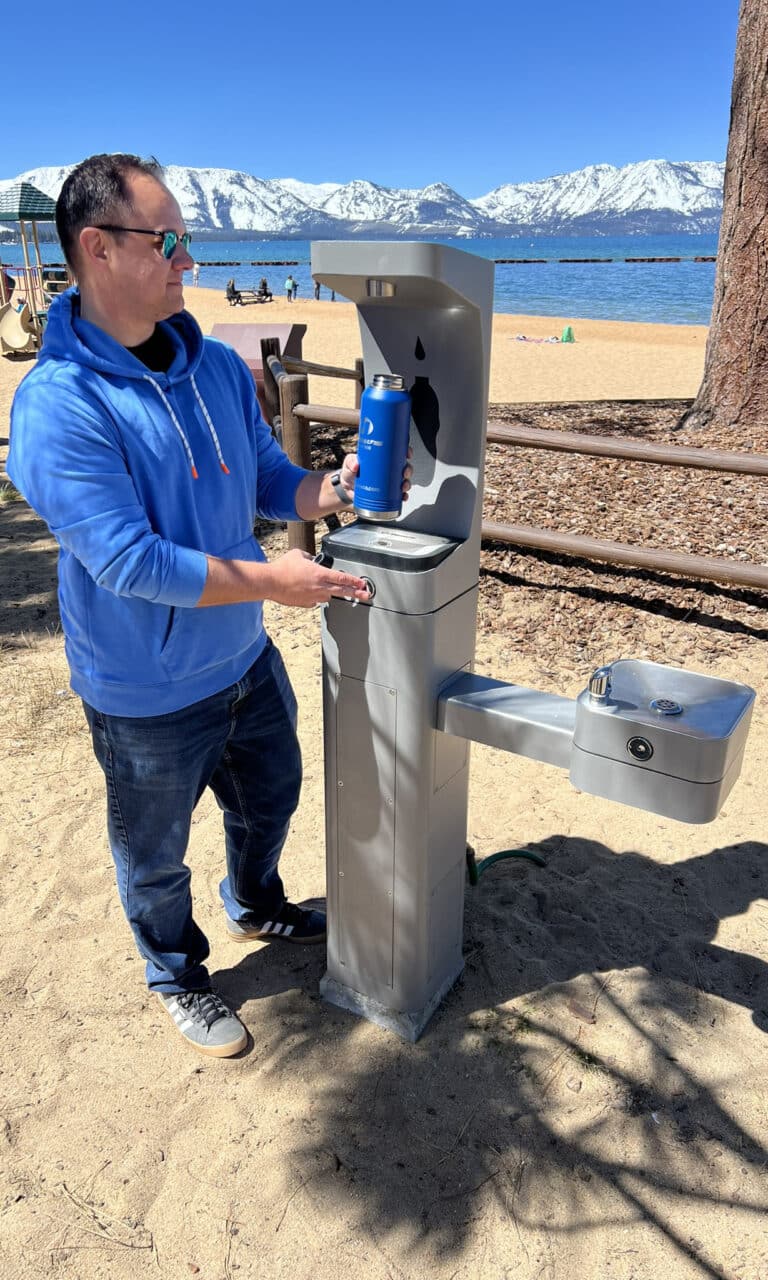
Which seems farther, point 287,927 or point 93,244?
point 287,927

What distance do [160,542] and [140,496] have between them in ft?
0.49

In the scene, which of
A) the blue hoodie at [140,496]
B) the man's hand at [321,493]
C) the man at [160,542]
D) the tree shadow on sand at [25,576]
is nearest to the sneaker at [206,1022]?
the man at [160,542]

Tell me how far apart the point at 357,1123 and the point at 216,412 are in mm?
1630

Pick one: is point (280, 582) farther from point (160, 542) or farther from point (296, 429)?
point (296, 429)

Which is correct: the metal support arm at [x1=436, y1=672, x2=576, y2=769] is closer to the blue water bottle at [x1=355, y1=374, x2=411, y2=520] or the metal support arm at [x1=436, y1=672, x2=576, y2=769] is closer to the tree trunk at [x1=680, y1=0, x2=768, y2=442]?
the blue water bottle at [x1=355, y1=374, x2=411, y2=520]

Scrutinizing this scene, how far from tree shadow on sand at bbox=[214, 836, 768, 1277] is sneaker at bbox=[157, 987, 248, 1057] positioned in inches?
3.2

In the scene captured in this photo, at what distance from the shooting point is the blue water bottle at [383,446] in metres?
1.72

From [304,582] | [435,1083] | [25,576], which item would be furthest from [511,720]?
[25,576]

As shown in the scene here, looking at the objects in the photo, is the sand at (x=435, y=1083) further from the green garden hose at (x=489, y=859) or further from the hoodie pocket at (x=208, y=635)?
the hoodie pocket at (x=208, y=635)

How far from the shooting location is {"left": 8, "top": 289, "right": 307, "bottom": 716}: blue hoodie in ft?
5.05

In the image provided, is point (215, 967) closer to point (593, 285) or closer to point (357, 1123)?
point (357, 1123)

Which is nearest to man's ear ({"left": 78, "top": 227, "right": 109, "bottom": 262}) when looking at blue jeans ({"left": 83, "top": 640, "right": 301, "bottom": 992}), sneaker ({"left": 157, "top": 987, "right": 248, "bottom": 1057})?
blue jeans ({"left": 83, "top": 640, "right": 301, "bottom": 992})

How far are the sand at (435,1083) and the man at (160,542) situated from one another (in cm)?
23

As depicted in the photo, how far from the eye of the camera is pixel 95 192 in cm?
158
